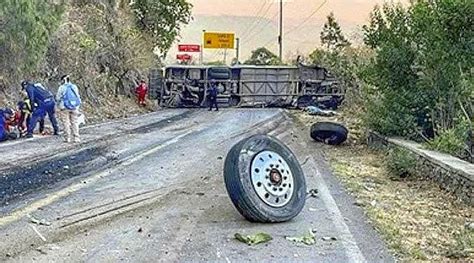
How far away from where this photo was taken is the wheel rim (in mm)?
8328

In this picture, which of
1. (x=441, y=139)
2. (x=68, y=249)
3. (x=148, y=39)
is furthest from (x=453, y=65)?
(x=148, y=39)

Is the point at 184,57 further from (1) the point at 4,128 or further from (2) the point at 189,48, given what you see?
(1) the point at 4,128

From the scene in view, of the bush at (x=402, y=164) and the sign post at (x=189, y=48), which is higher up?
the bush at (x=402, y=164)

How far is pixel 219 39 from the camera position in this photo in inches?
3196

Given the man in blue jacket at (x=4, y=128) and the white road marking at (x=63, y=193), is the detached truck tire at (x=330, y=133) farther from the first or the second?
the man in blue jacket at (x=4, y=128)

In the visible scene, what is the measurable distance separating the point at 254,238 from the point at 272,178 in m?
1.31

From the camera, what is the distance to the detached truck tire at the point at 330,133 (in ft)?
60.0

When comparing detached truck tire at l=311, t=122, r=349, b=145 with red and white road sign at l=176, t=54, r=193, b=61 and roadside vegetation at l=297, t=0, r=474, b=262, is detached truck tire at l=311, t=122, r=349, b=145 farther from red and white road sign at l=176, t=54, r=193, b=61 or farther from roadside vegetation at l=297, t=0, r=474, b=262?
red and white road sign at l=176, t=54, r=193, b=61

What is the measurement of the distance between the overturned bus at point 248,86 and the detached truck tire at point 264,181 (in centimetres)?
3213

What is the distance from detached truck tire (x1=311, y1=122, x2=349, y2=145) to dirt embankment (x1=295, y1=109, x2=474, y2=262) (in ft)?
11.3

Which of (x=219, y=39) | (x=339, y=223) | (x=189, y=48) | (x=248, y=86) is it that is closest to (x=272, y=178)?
(x=339, y=223)

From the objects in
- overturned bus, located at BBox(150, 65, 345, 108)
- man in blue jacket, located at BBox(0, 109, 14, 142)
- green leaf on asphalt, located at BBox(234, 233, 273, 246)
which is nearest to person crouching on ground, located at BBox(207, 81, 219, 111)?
overturned bus, located at BBox(150, 65, 345, 108)

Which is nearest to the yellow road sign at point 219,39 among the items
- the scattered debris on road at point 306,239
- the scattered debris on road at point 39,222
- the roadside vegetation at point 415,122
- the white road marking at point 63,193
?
the roadside vegetation at point 415,122

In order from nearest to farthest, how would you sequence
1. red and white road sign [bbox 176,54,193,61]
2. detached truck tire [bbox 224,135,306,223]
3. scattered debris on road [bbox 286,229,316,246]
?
scattered debris on road [bbox 286,229,316,246], detached truck tire [bbox 224,135,306,223], red and white road sign [bbox 176,54,193,61]
